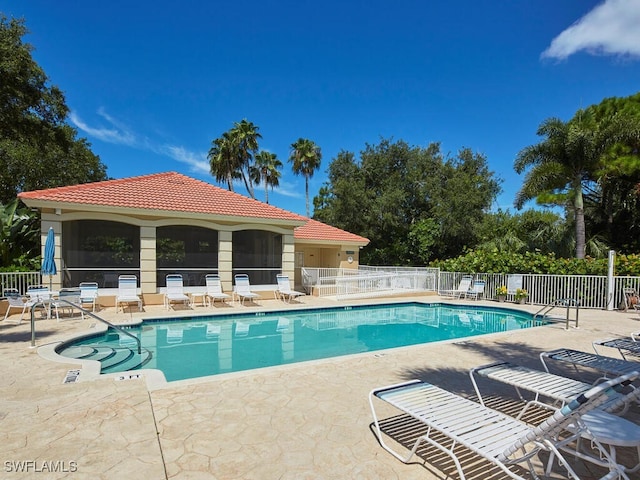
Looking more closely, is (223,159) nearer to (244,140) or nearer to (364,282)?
(244,140)

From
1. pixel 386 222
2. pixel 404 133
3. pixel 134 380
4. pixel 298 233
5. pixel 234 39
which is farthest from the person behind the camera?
pixel 404 133

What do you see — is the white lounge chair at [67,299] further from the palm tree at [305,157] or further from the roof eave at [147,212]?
the palm tree at [305,157]

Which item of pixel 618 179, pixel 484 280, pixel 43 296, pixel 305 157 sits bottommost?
pixel 484 280

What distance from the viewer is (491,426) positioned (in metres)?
3.08

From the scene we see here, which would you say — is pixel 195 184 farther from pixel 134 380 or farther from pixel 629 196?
pixel 629 196

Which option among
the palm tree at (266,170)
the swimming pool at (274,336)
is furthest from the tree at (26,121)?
the palm tree at (266,170)

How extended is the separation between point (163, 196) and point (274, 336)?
335 inches

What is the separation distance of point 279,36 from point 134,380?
19.5 meters

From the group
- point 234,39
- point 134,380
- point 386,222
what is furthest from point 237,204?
point 386,222

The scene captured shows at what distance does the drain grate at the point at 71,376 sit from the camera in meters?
5.34

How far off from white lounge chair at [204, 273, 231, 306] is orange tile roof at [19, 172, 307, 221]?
277cm

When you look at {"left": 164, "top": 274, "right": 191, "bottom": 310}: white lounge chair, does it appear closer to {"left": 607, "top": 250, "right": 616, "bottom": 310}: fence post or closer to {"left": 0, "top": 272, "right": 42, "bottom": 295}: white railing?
{"left": 0, "top": 272, "right": 42, "bottom": 295}: white railing

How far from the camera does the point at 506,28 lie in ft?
51.1

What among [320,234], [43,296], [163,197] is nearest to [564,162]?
[320,234]
